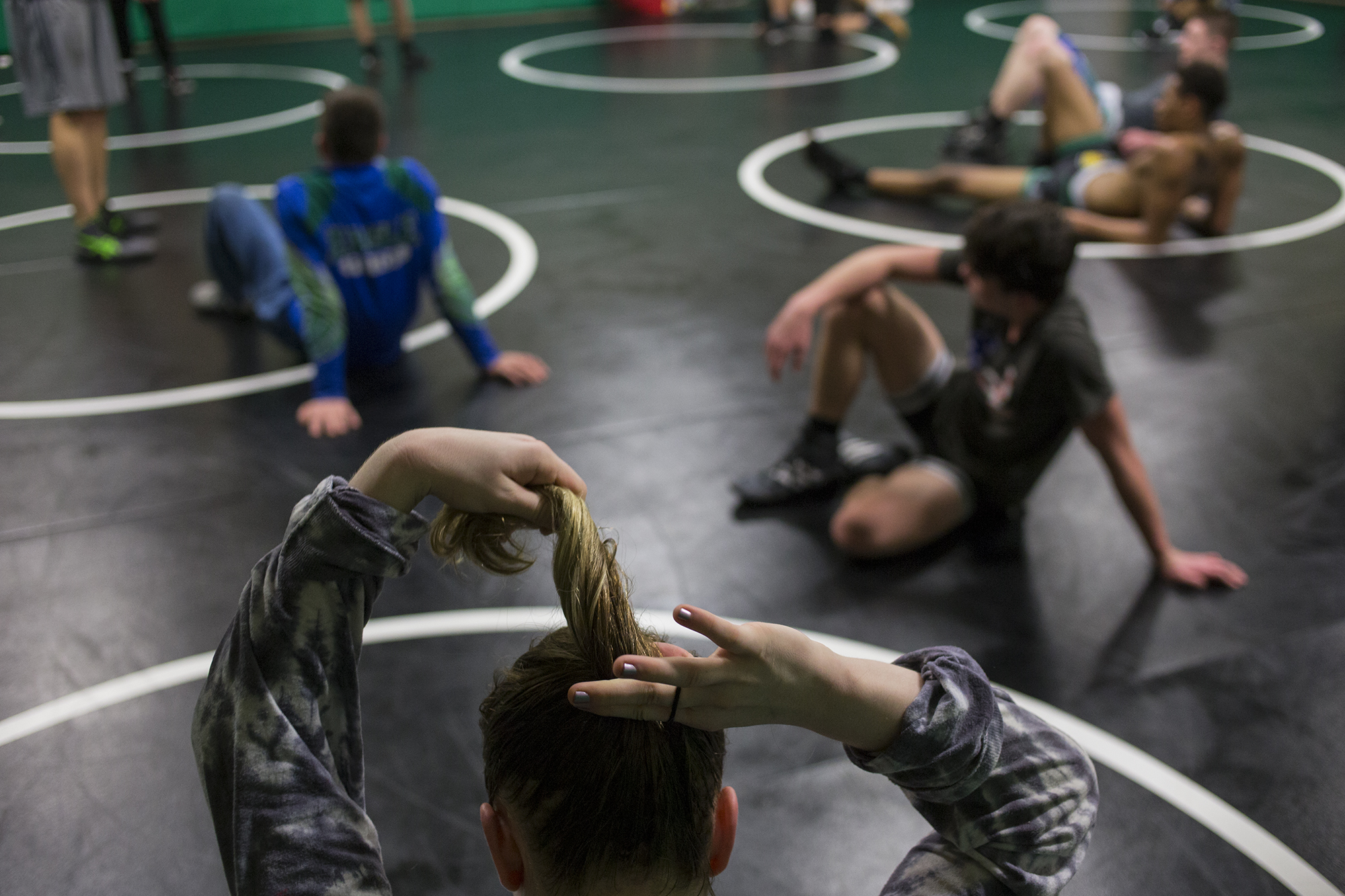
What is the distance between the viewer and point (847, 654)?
5.45 ft

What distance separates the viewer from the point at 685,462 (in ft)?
10.1

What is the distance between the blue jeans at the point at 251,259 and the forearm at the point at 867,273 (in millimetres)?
1809

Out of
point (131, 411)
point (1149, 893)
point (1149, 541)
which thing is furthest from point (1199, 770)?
point (131, 411)

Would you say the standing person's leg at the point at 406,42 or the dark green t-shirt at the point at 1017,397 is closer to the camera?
the dark green t-shirt at the point at 1017,397

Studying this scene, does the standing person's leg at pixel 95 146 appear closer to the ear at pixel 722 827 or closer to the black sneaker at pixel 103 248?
the black sneaker at pixel 103 248

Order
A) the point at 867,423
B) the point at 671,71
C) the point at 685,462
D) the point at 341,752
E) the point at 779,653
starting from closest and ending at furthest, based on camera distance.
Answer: the point at 779,653, the point at 341,752, the point at 685,462, the point at 867,423, the point at 671,71

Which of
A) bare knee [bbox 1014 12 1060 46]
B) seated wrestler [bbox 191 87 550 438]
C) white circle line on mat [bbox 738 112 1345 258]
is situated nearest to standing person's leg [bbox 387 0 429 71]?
white circle line on mat [bbox 738 112 1345 258]

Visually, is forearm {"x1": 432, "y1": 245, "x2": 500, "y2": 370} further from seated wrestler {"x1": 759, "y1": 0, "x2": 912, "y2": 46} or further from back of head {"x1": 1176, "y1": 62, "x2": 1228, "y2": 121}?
seated wrestler {"x1": 759, "y1": 0, "x2": 912, "y2": 46}

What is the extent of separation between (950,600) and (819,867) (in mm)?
874

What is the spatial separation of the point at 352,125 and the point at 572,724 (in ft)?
9.01

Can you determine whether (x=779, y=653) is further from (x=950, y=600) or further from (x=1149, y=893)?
(x=950, y=600)

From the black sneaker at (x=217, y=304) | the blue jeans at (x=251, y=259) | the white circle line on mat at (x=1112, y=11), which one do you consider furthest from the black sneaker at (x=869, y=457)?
the white circle line on mat at (x=1112, y=11)

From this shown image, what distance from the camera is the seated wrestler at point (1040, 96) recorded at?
5.29 meters

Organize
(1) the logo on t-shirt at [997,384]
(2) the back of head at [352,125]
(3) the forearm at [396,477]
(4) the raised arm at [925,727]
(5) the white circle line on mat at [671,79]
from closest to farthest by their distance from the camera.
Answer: (4) the raised arm at [925,727] → (3) the forearm at [396,477] → (1) the logo on t-shirt at [997,384] → (2) the back of head at [352,125] → (5) the white circle line on mat at [671,79]
